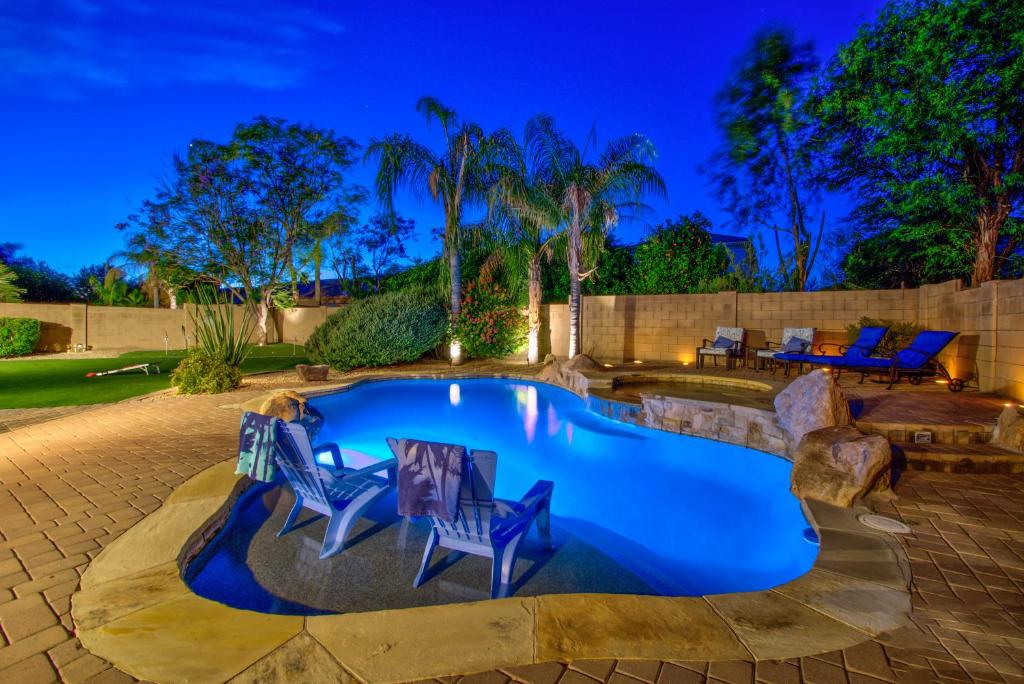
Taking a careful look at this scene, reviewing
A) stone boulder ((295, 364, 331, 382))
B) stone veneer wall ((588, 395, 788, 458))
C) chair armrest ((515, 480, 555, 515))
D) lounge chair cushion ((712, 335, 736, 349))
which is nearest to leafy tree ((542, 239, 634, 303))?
lounge chair cushion ((712, 335, 736, 349))

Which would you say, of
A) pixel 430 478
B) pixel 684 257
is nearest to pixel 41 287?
pixel 684 257

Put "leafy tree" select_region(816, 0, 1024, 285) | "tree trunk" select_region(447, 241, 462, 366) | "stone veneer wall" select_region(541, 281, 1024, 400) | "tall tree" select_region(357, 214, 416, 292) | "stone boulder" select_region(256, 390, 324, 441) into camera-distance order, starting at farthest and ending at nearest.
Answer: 1. "tall tree" select_region(357, 214, 416, 292)
2. "tree trunk" select_region(447, 241, 462, 366)
3. "leafy tree" select_region(816, 0, 1024, 285)
4. "stone veneer wall" select_region(541, 281, 1024, 400)
5. "stone boulder" select_region(256, 390, 324, 441)

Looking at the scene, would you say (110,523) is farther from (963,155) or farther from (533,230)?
(963,155)

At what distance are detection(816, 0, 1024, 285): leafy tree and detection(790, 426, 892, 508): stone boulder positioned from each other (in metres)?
8.31

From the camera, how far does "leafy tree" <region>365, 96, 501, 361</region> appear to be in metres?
12.2

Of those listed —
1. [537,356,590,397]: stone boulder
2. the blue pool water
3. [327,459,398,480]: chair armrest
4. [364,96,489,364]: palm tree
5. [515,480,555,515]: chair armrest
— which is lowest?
the blue pool water

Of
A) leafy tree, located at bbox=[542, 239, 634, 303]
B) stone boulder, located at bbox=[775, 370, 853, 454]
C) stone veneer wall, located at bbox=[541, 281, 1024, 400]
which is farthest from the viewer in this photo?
leafy tree, located at bbox=[542, 239, 634, 303]

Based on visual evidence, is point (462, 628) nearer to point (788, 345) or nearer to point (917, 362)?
point (917, 362)

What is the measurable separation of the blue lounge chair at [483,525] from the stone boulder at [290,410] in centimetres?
386

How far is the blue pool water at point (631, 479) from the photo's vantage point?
3727mm

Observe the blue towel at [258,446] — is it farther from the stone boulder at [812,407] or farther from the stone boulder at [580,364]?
the stone boulder at [580,364]

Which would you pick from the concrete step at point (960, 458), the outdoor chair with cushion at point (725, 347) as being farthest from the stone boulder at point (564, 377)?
the concrete step at point (960, 458)

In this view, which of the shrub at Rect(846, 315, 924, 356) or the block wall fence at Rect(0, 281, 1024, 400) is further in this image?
the shrub at Rect(846, 315, 924, 356)

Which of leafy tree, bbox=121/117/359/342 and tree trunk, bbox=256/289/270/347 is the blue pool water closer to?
tree trunk, bbox=256/289/270/347
